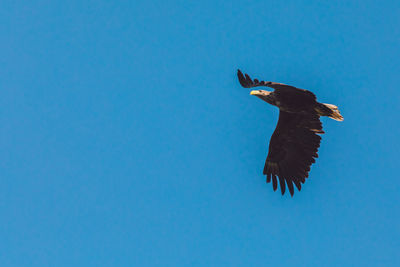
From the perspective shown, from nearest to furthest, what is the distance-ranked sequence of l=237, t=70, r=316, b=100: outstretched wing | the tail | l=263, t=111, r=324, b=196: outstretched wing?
1. l=237, t=70, r=316, b=100: outstretched wing
2. the tail
3. l=263, t=111, r=324, b=196: outstretched wing

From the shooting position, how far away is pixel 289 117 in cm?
1238

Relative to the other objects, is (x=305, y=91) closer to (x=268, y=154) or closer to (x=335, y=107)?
(x=335, y=107)

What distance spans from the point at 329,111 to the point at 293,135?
124 centimetres

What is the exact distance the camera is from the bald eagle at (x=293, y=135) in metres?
11.5

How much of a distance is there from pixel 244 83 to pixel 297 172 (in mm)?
2771

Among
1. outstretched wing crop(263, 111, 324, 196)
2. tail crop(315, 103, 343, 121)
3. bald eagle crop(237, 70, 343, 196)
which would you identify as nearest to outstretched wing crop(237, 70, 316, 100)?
bald eagle crop(237, 70, 343, 196)

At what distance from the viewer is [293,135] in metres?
12.5

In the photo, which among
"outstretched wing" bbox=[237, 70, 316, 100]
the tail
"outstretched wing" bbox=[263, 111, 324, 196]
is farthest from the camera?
"outstretched wing" bbox=[263, 111, 324, 196]

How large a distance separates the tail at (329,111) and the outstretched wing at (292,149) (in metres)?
0.30

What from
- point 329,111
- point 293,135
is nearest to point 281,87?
point 329,111

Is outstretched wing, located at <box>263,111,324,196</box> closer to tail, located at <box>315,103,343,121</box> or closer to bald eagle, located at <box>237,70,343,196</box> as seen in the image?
bald eagle, located at <box>237,70,343,196</box>

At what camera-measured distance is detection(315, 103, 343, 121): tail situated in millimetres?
11484

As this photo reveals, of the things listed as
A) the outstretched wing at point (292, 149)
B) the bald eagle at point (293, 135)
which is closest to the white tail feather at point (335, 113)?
the bald eagle at point (293, 135)

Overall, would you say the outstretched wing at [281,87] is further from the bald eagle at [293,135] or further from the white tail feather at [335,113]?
the white tail feather at [335,113]
